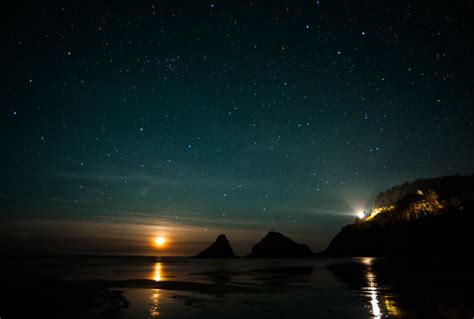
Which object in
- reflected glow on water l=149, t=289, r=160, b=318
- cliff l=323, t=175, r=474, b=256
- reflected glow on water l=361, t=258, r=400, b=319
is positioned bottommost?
reflected glow on water l=149, t=289, r=160, b=318

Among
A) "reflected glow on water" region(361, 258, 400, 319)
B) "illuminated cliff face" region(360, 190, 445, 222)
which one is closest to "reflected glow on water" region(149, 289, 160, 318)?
"reflected glow on water" region(361, 258, 400, 319)

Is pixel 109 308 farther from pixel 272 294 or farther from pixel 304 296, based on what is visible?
pixel 304 296

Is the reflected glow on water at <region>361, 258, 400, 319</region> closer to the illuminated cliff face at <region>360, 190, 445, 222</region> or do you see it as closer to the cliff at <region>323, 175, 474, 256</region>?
the cliff at <region>323, 175, 474, 256</region>

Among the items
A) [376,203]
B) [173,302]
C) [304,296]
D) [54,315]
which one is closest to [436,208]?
[376,203]

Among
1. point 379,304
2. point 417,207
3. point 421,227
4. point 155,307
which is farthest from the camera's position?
point 417,207

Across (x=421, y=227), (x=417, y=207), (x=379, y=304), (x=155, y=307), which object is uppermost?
(x=417, y=207)

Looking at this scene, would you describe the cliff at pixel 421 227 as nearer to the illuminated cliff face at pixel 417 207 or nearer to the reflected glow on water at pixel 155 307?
the illuminated cliff face at pixel 417 207

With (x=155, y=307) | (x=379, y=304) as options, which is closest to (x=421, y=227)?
(x=379, y=304)

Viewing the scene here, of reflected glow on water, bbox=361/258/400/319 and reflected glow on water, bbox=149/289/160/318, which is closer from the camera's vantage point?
reflected glow on water, bbox=361/258/400/319

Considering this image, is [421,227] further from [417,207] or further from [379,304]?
[379,304]

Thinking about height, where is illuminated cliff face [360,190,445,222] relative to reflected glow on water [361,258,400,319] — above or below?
above

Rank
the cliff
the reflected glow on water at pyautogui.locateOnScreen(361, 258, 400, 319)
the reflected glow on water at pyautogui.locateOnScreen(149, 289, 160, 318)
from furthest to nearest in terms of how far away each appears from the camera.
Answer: the cliff < the reflected glow on water at pyautogui.locateOnScreen(149, 289, 160, 318) < the reflected glow on water at pyautogui.locateOnScreen(361, 258, 400, 319)

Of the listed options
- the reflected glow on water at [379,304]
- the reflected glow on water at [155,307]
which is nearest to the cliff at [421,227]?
the reflected glow on water at [379,304]

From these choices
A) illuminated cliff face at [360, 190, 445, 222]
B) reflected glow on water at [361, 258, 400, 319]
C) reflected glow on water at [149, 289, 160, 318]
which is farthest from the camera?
illuminated cliff face at [360, 190, 445, 222]
